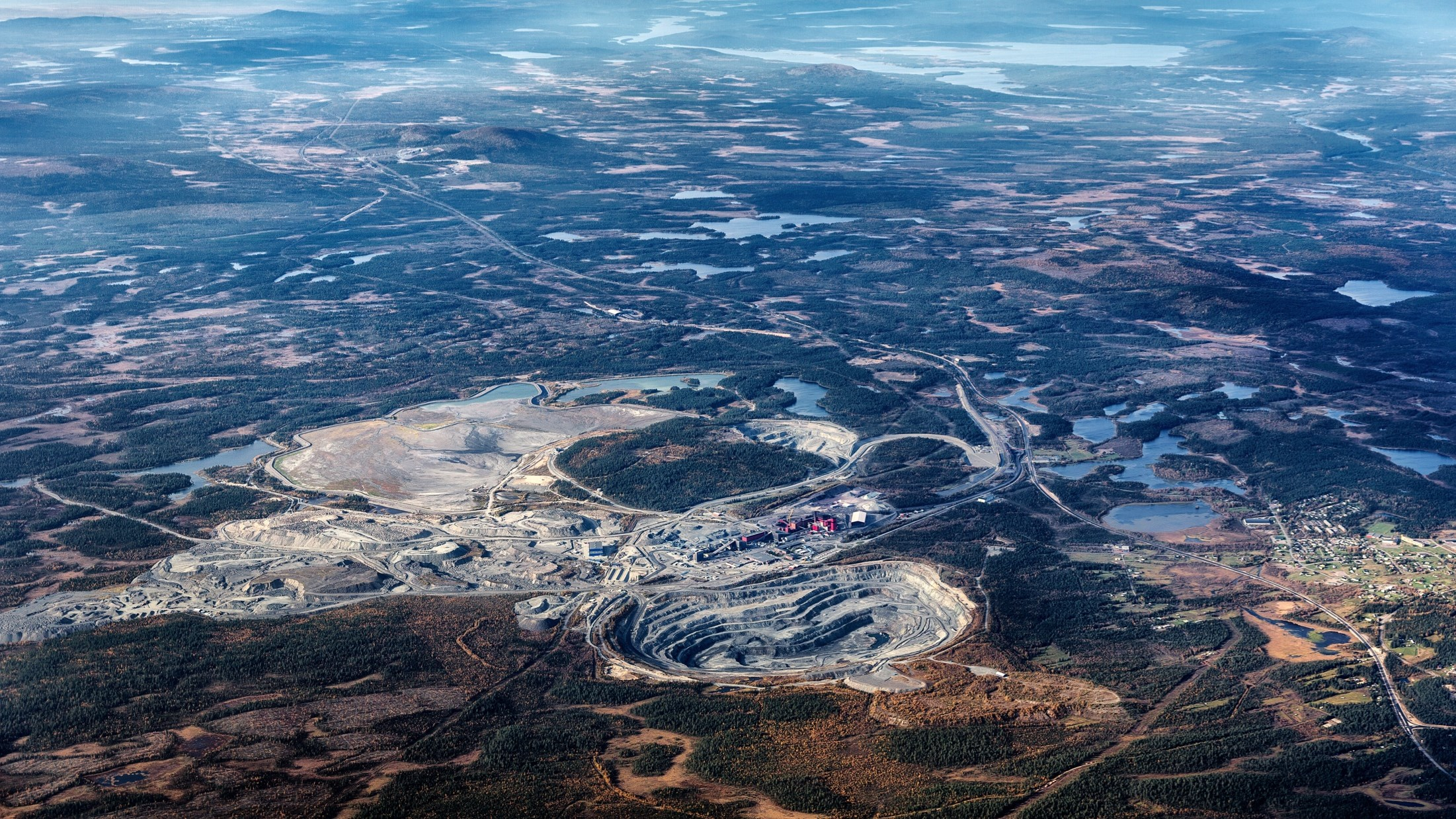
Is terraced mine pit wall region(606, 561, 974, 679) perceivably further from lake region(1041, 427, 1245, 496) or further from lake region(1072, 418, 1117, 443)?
lake region(1072, 418, 1117, 443)

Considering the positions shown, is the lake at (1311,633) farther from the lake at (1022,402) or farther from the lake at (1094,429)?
the lake at (1022,402)

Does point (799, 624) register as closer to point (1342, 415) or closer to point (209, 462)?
point (209, 462)

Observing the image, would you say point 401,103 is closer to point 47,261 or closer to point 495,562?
point 47,261

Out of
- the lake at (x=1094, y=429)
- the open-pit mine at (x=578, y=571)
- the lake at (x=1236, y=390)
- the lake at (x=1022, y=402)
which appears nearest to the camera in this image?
the open-pit mine at (x=578, y=571)

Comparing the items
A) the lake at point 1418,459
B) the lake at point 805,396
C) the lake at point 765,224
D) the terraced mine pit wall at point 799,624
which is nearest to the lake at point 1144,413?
the lake at point 1418,459

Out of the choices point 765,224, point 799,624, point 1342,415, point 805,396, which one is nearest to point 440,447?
point 805,396
